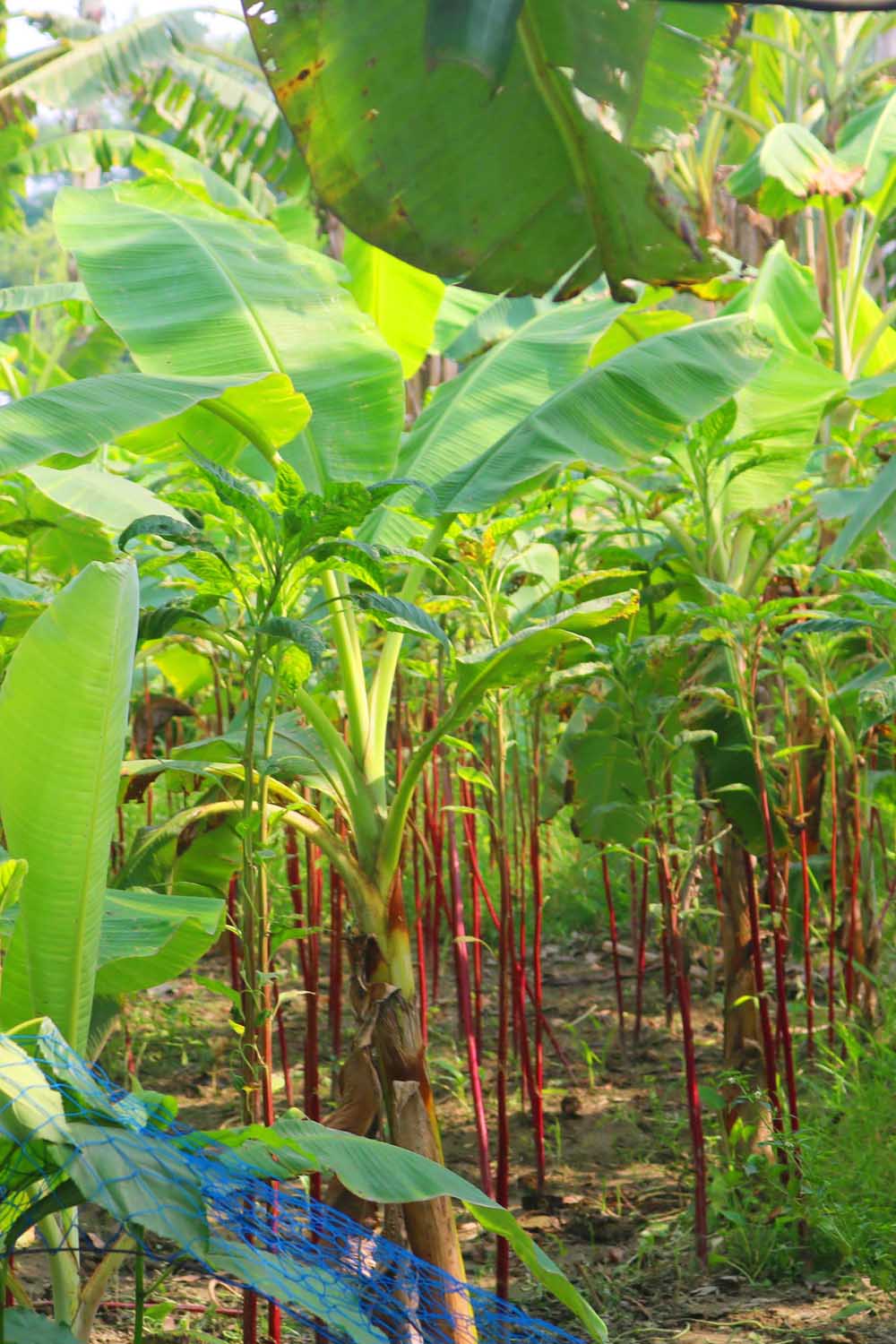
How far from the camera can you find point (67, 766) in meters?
1.74

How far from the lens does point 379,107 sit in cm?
114

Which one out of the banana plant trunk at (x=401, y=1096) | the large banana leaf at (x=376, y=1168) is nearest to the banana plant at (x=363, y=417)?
the banana plant trunk at (x=401, y=1096)

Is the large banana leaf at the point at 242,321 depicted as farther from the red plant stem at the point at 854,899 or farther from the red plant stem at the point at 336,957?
the red plant stem at the point at 854,899

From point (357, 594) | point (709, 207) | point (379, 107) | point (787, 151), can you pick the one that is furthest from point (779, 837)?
point (709, 207)

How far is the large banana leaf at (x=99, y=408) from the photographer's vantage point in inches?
81.2

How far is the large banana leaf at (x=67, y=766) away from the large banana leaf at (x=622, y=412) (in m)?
0.94

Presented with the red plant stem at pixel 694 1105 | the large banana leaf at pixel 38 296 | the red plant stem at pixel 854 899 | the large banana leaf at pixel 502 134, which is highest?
the large banana leaf at pixel 38 296

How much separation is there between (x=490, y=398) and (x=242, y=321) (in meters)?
0.70

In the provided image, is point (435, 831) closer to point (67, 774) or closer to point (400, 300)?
point (400, 300)

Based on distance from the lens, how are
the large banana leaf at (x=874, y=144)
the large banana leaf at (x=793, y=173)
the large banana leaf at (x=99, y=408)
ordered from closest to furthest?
the large banana leaf at (x=99, y=408) → the large banana leaf at (x=793, y=173) → the large banana leaf at (x=874, y=144)

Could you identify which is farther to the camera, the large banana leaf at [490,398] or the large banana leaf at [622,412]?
the large banana leaf at [490,398]

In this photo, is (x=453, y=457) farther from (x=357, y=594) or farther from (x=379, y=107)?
(x=379, y=107)

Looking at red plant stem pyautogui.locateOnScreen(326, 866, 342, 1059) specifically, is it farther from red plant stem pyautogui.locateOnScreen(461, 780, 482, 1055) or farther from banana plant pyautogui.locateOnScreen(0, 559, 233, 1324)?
banana plant pyautogui.locateOnScreen(0, 559, 233, 1324)

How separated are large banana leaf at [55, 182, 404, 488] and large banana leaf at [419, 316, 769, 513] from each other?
35 centimetres
